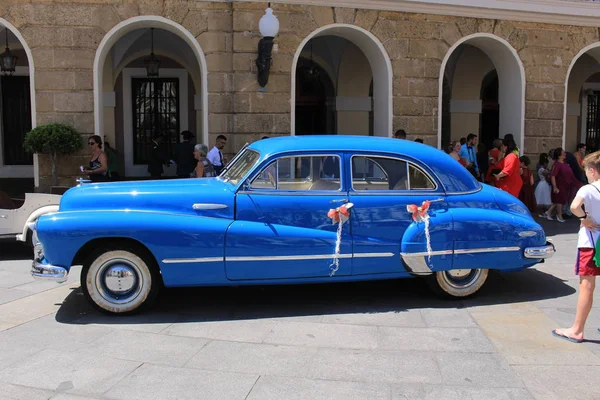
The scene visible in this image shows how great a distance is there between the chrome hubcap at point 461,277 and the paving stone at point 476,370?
1427 mm

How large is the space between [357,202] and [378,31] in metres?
6.71

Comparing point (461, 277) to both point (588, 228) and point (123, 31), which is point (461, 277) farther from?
point (123, 31)

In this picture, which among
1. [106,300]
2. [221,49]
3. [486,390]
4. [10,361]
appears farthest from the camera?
[221,49]

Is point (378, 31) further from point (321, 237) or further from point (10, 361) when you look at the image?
point (10, 361)

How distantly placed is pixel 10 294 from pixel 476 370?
4.76 metres

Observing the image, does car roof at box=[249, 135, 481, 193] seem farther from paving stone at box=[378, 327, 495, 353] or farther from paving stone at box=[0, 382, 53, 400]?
paving stone at box=[0, 382, 53, 400]

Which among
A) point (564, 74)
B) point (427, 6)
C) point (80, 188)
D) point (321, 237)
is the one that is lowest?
point (321, 237)

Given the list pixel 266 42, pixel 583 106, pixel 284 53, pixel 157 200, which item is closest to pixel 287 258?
pixel 157 200

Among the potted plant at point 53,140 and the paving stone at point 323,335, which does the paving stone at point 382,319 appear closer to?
the paving stone at point 323,335

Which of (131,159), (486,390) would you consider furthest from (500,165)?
(131,159)

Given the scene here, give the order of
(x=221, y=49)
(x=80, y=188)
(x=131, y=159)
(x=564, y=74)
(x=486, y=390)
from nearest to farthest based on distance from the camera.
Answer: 1. (x=486, y=390)
2. (x=80, y=188)
3. (x=221, y=49)
4. (x=564, y=74)
5. (x=131, y=159)

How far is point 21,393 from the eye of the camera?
12.8 ft

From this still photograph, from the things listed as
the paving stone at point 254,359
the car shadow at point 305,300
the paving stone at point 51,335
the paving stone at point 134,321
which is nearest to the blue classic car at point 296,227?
the paving stone at point 134,321

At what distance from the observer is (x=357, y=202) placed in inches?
223
